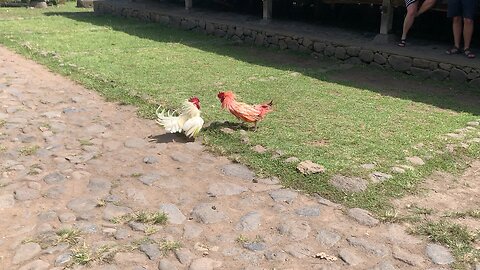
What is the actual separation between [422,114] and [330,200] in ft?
8.69

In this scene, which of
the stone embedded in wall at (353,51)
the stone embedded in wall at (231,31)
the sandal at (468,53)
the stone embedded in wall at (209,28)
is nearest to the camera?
the sandal at (468,53)

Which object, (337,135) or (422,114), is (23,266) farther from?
(422,114)

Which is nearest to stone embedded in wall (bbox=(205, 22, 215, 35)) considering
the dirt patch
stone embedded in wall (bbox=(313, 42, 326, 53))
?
stone embedded in wall (bbox=(313, 42, 326, 53))

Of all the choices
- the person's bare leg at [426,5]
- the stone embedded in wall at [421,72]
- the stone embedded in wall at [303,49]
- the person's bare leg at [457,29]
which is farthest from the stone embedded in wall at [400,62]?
the stone embedded in wall at [303,49]

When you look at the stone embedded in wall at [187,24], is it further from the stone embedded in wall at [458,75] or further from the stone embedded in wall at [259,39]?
the stone embedded in wall at [458,75]

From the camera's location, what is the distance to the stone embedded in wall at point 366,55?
8664 mm

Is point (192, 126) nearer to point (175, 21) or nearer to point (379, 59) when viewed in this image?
point (379, 59)

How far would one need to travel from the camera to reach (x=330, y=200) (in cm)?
Result: 385

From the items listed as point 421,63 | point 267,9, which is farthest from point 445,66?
point 267,9

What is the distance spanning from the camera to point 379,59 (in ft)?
28.0

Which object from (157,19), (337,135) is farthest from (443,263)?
(157,19)

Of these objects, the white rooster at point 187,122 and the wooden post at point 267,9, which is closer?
the white rooster at point 187,122

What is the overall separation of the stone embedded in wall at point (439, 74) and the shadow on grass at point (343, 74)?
7.0 inches

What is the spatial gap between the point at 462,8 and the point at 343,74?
82.1 inches
